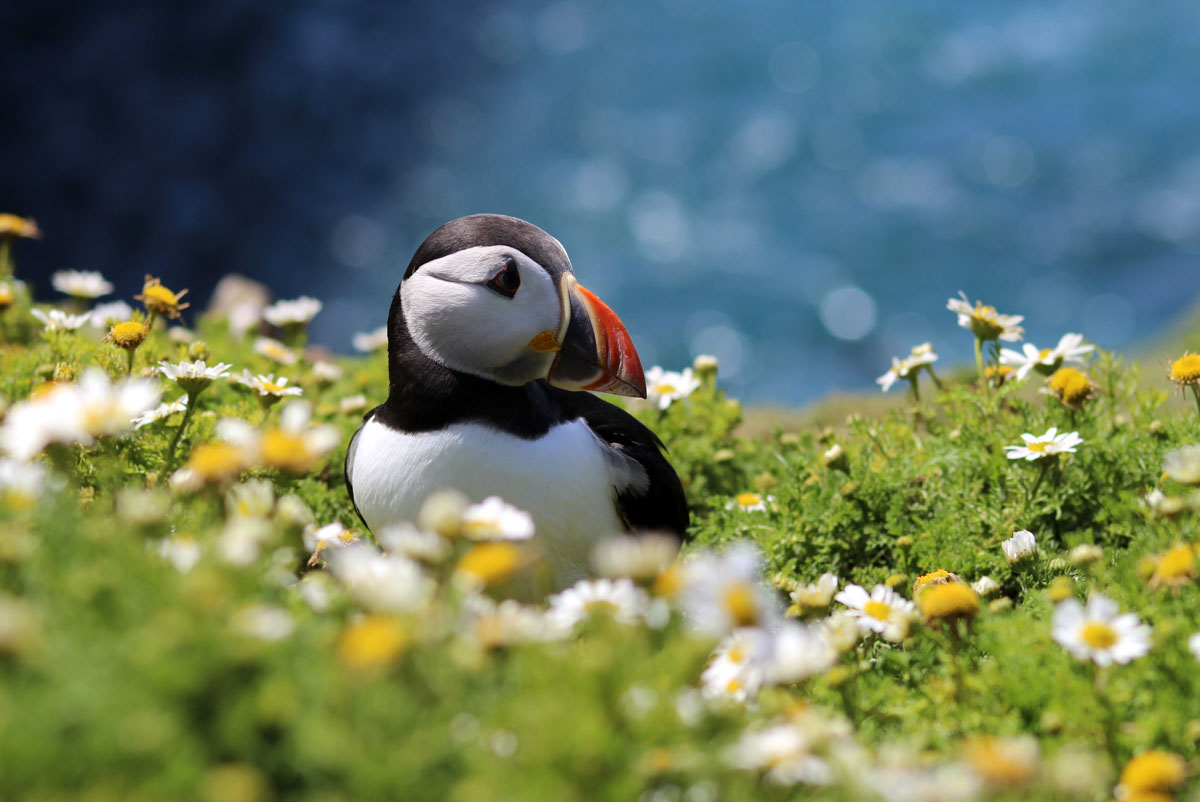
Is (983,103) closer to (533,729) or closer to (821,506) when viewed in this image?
(821,506)

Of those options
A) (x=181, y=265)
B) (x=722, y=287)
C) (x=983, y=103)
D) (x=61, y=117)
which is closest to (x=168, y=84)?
(x=61, y=117)

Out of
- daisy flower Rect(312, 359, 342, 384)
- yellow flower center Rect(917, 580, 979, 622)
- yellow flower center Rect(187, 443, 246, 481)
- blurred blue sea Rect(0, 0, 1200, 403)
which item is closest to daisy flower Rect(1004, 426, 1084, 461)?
yellow flower center Rect(917, 580, 979, 622)

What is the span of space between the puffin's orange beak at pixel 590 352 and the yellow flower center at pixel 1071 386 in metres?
1.56

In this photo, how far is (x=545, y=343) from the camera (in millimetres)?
2932

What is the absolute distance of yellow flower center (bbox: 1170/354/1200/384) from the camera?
3352 mm

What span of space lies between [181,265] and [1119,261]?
47.0 ft

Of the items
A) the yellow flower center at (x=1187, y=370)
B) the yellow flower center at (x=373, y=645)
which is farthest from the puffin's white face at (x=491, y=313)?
the yellow flower center at (x=1187, y=370)

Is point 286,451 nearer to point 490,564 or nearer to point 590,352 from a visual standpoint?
point 490,564

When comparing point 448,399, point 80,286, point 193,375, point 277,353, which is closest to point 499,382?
point 448,399

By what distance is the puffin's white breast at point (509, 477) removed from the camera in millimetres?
2932

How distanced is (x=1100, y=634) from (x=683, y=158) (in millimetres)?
18746

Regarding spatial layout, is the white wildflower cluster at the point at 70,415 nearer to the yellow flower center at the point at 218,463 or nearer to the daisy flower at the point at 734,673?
the yellow flower center at the point at 218,463

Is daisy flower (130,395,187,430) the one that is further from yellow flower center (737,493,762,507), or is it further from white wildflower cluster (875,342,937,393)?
white wildflower cluster (875,342,937,393)

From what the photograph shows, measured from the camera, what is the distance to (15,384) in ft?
13.0
